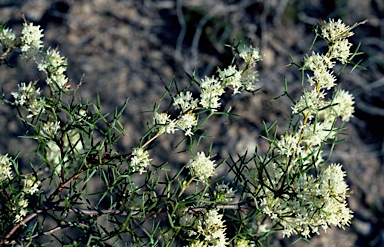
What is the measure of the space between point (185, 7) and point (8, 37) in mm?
1673

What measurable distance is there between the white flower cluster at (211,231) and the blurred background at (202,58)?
1.41 m

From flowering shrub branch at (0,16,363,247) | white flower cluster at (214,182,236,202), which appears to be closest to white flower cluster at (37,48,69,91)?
flowering shrub branch at (0,16,363,247)

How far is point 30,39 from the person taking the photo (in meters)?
0.80

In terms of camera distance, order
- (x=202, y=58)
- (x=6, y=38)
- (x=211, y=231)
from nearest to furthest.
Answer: (x=211, y=231) < (x=6, y=38) < (x=202, y=58)

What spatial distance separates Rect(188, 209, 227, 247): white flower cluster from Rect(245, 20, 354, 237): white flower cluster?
3.0 inches

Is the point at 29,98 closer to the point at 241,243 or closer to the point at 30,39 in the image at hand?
the point at 30,39

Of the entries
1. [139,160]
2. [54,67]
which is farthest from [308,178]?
[54,67]

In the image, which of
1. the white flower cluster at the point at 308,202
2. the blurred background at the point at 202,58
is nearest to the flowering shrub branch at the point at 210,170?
the white flower cluster at the point at 308,202

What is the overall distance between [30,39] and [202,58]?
1590 mm

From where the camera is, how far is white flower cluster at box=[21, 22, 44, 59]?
0.79 metres

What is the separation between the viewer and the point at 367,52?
2395mm

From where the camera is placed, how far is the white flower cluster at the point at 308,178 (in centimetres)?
71

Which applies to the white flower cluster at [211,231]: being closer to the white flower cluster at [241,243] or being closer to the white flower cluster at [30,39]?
the white flower cluster at [241,243]

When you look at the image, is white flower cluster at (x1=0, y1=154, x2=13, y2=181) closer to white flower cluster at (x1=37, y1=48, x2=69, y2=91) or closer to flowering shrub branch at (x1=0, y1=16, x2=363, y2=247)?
flowering shrub branch at (x1=0, y1=16, x2=363, y2=247)
